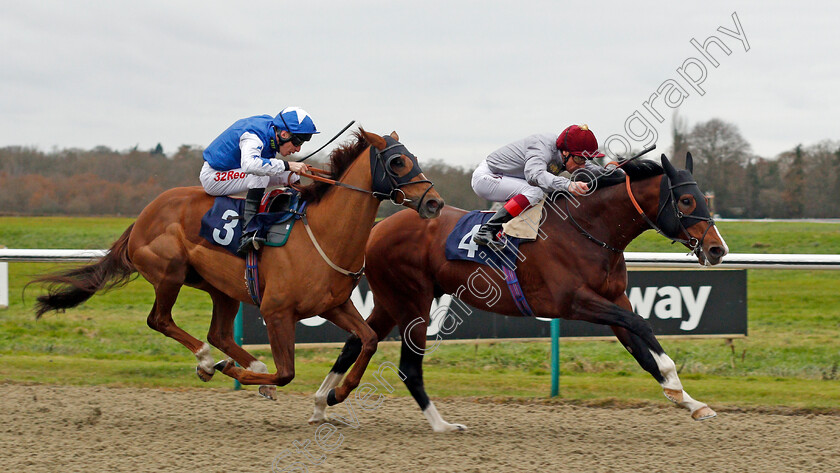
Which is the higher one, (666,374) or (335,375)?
(666,374)

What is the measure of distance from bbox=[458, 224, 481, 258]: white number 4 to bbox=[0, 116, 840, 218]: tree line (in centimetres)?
800

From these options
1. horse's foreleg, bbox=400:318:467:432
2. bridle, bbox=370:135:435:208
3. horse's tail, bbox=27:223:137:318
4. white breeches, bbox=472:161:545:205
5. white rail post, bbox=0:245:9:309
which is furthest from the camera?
white rail post, bbox=0:245:9:309

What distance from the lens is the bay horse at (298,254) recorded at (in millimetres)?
4887

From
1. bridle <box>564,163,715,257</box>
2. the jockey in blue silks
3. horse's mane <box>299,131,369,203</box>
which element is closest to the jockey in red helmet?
bridle <box>564,163,715,257</box>

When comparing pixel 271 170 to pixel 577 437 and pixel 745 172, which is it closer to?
pixel 577 437

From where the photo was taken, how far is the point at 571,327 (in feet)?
23.1

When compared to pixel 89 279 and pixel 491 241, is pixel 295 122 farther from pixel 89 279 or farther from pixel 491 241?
pixel 89 279

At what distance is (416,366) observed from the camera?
18.0 feet

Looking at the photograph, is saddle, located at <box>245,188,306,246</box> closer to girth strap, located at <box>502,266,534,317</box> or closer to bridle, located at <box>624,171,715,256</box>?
girth strap, located at <box>502,266,534,317</box>

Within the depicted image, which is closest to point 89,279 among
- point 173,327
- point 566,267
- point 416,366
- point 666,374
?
point 173,327

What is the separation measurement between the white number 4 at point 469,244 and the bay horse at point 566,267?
71mm

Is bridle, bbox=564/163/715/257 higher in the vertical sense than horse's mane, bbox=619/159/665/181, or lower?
lower

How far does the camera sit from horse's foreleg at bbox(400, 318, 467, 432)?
5375 millimetres

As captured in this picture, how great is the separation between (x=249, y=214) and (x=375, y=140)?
3.11 ft
